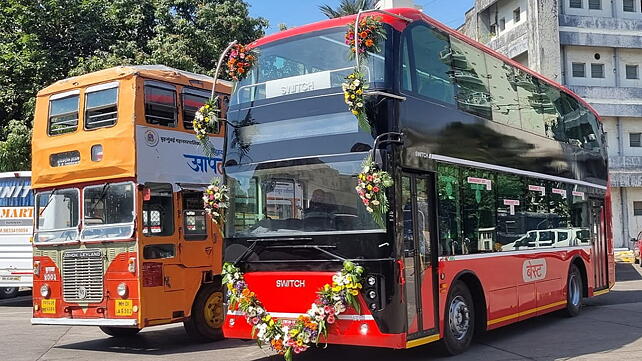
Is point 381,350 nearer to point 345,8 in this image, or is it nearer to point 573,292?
point 573,292

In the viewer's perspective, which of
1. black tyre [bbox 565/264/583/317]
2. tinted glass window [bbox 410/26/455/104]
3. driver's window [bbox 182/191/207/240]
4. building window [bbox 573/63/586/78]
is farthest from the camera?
building window [bbox 573/63/586/78]

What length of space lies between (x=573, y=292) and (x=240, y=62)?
7.99 metres

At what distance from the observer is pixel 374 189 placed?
7.36 metres

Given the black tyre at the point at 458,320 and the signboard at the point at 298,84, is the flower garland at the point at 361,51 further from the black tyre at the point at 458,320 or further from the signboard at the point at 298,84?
the black tyre at the point at 458,320

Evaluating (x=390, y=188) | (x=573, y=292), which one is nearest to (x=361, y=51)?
(x=390, y=188)

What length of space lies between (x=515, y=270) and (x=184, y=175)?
17.4 feet

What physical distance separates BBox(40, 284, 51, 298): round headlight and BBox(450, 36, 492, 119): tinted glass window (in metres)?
6.70

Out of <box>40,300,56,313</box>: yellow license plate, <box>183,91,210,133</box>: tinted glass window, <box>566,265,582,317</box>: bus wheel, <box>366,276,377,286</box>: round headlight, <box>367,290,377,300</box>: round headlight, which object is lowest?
<box>566,265,582,317</box>: bus wheel

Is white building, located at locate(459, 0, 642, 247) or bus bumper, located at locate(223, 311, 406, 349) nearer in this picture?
bus bumper, located at locate(223, 311, 406, 349)

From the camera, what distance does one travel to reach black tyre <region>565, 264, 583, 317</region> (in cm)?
1275

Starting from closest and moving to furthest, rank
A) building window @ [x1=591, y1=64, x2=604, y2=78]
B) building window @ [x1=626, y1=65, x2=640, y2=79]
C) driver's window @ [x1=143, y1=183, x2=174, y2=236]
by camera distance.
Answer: driver's window @ [x1=143, y1=183, x2=174, y2=236] < building window @ [x1=591, y1=64, x2=604, y2=78] < building window @ [x1=626, y1=65, x2=640, y2=79]

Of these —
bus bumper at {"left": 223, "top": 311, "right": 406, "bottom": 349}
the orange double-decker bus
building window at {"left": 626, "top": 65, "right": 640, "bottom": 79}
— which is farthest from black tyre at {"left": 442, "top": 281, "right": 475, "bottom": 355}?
building window at {"left": 626, "top": 65, "right": 640, "bottom": 79}

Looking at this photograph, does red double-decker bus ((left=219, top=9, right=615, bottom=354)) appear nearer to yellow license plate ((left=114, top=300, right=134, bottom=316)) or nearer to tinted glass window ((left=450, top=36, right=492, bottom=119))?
tinted glass window ((left=450, top=36, right=492, bottom=119))

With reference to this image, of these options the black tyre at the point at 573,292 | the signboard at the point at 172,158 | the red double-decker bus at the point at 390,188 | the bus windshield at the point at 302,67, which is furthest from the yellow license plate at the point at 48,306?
the black tyre at the point at 573,292
